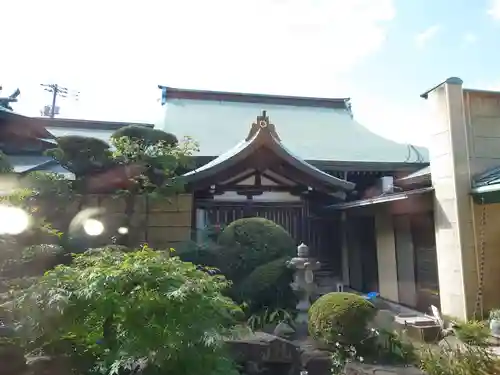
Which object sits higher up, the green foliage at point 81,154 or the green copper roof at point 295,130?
the green copper roof at point 295,130

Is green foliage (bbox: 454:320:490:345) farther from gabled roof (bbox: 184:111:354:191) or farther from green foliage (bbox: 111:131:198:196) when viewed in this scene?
green foliage (bbox: 111:131:198:196)

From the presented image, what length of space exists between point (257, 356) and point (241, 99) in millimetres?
14225

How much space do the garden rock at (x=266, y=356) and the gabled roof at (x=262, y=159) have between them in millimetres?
4396

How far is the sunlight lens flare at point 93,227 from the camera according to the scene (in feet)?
24.2

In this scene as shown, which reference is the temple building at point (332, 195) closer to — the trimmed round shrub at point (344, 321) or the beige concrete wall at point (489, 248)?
Answer: the beige concrete wall at point (489, 248)

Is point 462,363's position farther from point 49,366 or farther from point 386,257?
point 386,257

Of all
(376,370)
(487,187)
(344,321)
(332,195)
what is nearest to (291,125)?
(332,195)

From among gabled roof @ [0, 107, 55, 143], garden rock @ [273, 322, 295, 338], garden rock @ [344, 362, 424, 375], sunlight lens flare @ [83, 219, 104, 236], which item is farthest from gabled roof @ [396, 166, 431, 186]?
gabled roof @ [0, 107, 55, 143]

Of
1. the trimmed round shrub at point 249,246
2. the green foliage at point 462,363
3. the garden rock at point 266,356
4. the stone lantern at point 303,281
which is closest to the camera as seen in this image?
the green foliage at point 462,363

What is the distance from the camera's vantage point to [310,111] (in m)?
17.5

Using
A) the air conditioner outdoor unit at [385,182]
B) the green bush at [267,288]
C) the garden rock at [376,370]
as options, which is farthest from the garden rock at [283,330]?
the air conditioner outdoor unit at [385,182]

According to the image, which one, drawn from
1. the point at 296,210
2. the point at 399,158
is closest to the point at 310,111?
the point at 399,158

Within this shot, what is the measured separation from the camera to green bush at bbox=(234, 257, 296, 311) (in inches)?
298

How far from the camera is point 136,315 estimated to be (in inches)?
133
